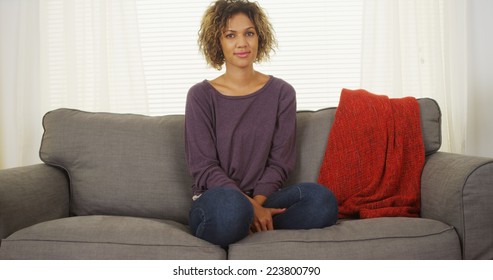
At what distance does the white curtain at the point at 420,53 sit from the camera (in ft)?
9.73

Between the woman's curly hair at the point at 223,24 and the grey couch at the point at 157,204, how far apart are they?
0.97 feet

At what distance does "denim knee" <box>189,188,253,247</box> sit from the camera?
64.9 inches

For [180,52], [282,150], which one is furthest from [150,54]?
[282,150]

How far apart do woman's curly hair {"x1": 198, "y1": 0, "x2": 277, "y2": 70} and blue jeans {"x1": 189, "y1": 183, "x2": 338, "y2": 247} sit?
61 centimetres

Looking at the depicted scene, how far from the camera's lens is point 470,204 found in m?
1.77

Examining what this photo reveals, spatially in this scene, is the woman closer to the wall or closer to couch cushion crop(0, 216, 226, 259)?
couch cushion crop(0, 216, 226, 259)

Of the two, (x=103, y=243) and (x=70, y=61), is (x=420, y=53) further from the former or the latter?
(x=103, y=243)

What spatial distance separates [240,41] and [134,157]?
1.90 ft

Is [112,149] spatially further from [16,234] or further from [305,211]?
[305,211]

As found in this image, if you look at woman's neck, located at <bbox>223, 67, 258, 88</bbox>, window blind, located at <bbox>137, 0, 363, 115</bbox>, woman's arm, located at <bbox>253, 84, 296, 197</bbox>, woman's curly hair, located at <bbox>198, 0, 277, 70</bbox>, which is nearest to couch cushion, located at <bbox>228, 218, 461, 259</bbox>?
woman's arm, located at <bbox>253, 84, 296, 197</bbox>

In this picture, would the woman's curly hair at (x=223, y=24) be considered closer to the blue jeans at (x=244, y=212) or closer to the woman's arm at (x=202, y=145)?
the woman's arm at (x=202, y=145)

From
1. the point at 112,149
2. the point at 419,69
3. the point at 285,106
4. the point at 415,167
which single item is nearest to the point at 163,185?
the point at 112,149

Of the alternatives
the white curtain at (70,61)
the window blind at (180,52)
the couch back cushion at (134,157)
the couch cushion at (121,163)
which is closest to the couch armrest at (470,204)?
the couch back cushion at (134,157)

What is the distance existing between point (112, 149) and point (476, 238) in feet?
4.23
